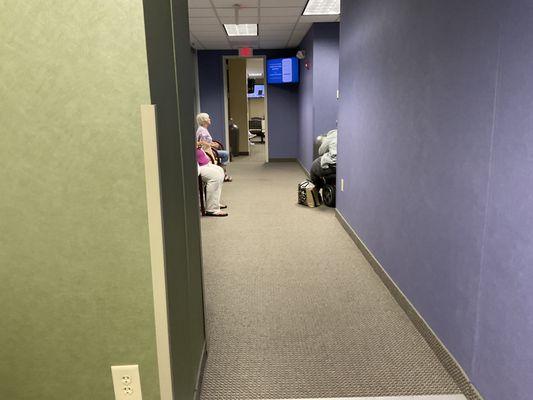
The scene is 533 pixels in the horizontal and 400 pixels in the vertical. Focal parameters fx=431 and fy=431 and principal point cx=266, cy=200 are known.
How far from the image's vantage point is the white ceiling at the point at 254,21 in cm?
548

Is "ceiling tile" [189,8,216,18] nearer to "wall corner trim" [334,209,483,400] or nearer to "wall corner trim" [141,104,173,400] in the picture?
"wall corner trim" [334,209,483,400]

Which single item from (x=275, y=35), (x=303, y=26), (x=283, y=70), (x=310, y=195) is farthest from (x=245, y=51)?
(x=310, y=195)

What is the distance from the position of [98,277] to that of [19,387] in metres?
0.47

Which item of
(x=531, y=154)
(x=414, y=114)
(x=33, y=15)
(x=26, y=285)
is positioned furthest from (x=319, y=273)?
(x=33, y=15)

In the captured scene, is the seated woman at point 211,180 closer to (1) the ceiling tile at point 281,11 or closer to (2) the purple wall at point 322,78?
(1) the ceiling tile at point 281,11

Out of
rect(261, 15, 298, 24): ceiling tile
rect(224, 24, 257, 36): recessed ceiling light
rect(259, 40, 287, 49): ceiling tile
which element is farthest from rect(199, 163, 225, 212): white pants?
rect(259, 40, 287, 49): ceiling tile

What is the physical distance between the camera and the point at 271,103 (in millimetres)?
9609

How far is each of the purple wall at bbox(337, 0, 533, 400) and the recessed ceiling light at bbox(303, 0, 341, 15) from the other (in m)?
2.40

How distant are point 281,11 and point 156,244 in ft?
17.6

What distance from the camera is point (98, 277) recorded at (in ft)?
4.32

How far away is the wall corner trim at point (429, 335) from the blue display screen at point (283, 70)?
19.8 ft

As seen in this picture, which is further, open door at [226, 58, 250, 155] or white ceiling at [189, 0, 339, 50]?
open door at [226, 58, 250, 155]

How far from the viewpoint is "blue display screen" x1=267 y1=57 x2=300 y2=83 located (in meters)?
8.85

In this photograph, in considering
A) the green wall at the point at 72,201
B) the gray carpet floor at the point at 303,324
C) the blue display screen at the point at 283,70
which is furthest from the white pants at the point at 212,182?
the blue display screen at the point at 283,70
